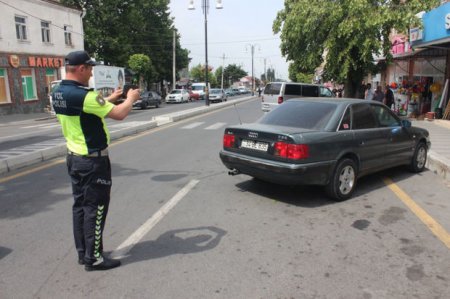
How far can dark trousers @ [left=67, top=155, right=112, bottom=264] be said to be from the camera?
3582mm

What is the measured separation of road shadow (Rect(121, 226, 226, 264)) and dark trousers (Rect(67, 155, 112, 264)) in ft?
1.23

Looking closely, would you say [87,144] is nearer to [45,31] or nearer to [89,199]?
[89,199]

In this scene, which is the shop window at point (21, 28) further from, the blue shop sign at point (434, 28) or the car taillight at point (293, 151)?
the car taillight at point (293, 151)

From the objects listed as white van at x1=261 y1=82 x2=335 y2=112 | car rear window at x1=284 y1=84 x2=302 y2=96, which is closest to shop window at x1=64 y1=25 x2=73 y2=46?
white van at x1=261 y1=82 x2=335 y2=112

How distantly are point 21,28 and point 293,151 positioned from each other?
89.7 ft

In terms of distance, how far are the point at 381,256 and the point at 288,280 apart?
3.73 ft

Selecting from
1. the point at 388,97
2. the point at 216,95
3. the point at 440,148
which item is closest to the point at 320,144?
the point at 440,148

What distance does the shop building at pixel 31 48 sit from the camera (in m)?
25.6

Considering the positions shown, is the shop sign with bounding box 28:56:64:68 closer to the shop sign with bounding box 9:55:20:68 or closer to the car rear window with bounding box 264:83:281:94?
the shop sign with bounding box 9:55:20:68

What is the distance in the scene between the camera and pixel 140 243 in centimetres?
431

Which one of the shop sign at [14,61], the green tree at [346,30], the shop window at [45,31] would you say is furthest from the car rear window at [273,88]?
the shop window at [45,31]

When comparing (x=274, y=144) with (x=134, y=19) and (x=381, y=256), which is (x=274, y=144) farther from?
(x=134, y=19)

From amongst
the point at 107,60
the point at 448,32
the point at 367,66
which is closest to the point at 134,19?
the point at 107,60

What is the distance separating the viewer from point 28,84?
91.4 ft
